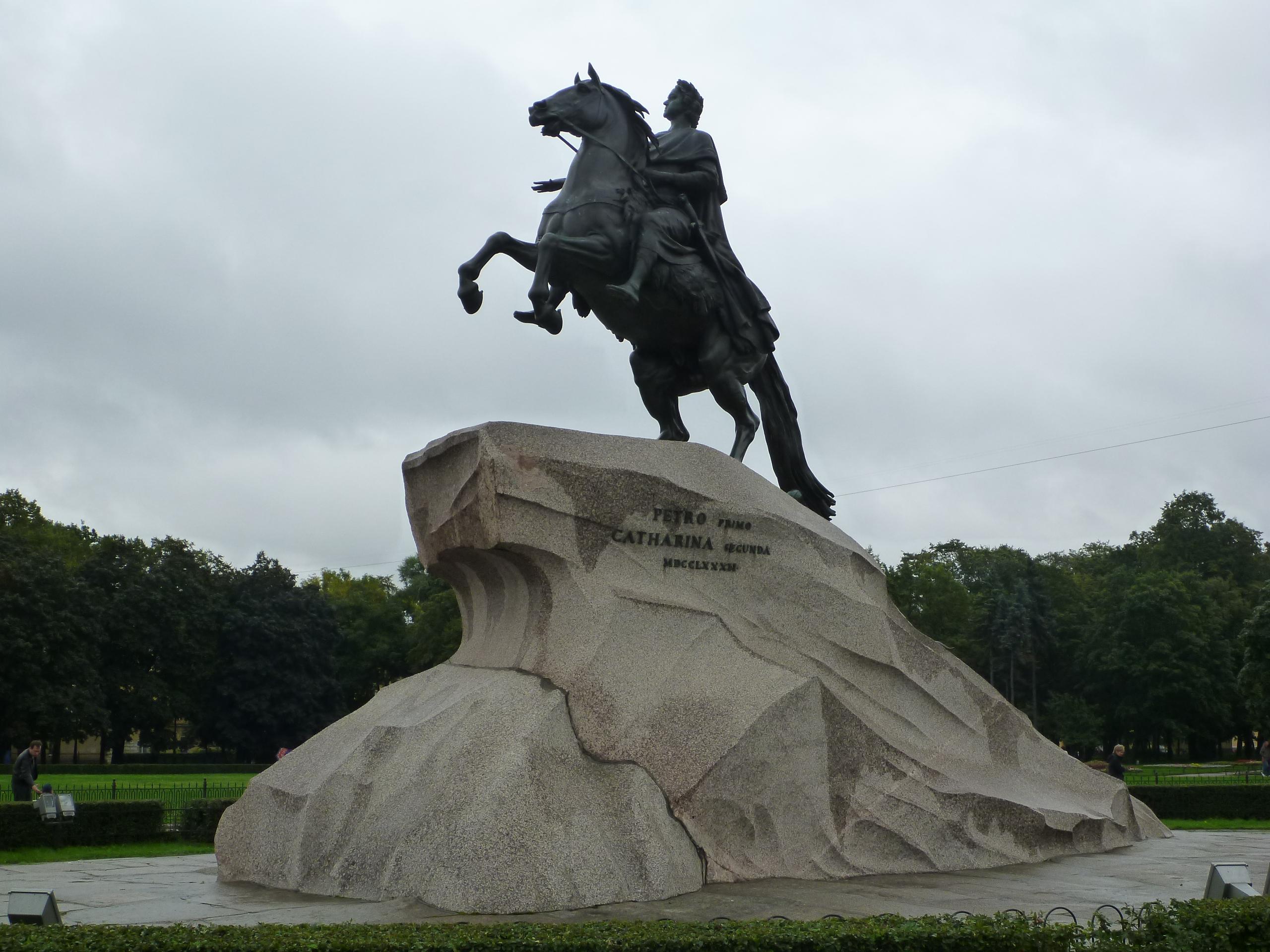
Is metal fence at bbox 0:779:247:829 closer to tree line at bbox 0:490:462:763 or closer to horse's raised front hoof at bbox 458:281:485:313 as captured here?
horse's raised front hoof at bbox 458:281:485:313

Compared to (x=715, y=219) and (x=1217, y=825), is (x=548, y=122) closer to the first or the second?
(x=715, y=219)

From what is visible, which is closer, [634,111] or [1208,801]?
[634,111]

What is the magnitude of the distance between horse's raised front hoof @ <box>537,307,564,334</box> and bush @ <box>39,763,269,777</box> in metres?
35.1

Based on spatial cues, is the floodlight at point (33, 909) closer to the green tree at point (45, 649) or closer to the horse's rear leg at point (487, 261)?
the horse's rear leg at point (487, 261)

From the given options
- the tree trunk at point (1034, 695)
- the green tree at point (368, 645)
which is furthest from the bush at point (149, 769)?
the tree trunk at point (1034, 695)

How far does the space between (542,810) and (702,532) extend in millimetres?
2875

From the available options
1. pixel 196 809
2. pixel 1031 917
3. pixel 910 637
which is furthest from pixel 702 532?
pixel 196 809

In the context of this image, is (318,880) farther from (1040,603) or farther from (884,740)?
(1040,603)

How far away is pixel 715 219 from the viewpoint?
1217cm

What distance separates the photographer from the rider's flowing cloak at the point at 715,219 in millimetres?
11867

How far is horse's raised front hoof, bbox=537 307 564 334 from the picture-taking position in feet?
34.0

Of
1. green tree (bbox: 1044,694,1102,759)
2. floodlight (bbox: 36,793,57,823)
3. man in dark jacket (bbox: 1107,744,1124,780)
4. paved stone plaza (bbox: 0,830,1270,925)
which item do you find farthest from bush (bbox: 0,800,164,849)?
green tree (bbox: 1044,694,1102,759)

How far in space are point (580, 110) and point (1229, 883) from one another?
8099 millimetres

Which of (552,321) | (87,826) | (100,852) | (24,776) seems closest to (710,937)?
(552,321)
